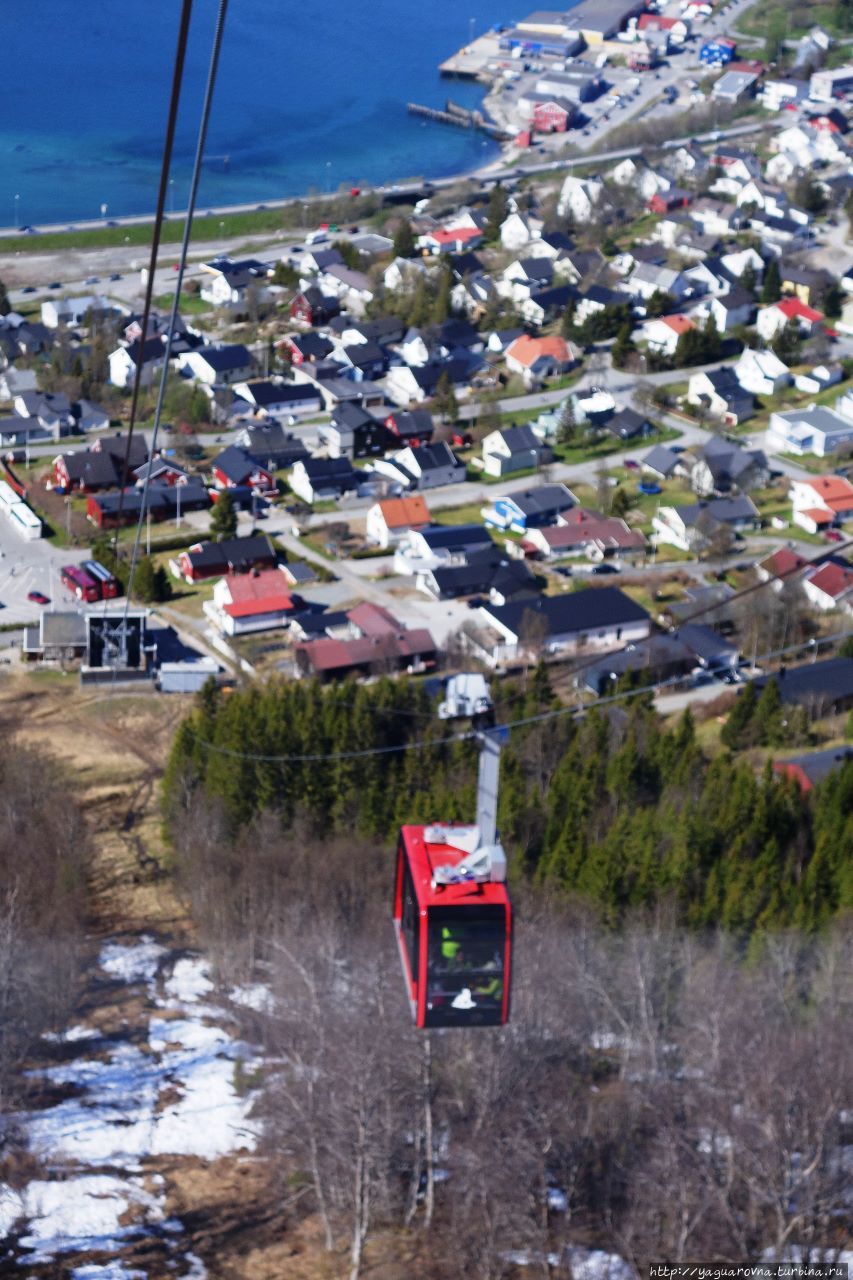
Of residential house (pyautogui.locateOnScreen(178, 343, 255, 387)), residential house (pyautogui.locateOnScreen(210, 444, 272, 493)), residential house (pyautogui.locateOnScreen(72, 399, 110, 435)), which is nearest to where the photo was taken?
residential house (pyautogui.locateOnScreen(210, 444, 272, 493))

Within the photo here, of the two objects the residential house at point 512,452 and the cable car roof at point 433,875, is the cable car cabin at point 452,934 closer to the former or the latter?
the cable car roof at point 433,875

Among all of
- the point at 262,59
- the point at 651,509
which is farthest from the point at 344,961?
the point at 262,59

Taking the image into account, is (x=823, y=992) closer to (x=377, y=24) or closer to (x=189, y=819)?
(x=189, y=819)

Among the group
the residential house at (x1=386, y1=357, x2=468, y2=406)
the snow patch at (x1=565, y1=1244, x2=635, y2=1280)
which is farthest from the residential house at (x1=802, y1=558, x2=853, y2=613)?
the snow patch at (x1=565, y1=1244, x2=635, y2=1280)

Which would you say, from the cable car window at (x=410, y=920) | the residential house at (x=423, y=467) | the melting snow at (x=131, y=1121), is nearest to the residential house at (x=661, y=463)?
the residential house at (x=423, y=467)

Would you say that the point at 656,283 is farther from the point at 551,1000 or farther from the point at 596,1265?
the point at 596,1265

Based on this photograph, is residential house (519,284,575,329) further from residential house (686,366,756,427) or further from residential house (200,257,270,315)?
residential house (200,257,270,315)
